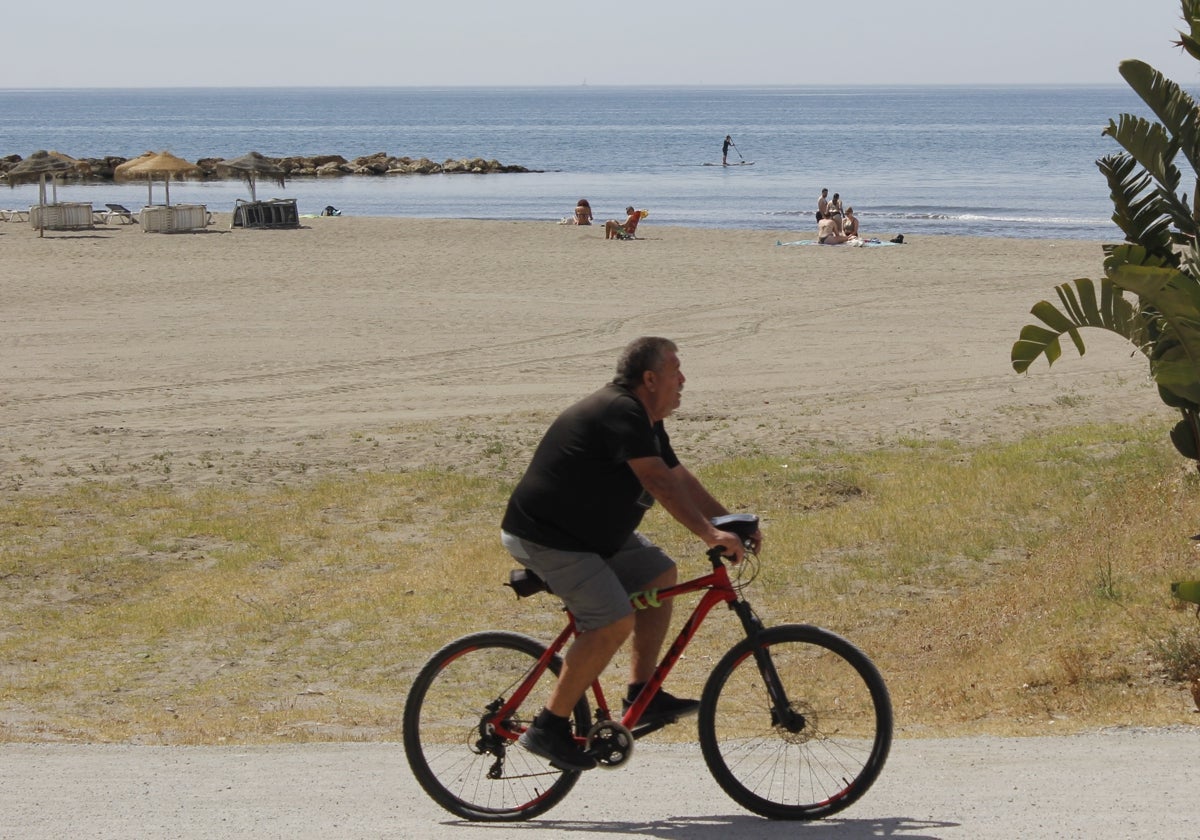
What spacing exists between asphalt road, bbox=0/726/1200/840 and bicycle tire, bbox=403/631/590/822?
0.09 metres

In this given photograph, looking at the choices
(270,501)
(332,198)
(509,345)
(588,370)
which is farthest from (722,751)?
(332,198)

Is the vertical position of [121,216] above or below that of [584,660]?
below

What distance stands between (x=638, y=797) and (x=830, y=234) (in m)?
27.7

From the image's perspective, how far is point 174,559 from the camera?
1032 centimetres

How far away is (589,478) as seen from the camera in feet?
15.2

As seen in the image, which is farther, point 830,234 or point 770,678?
point 830,234

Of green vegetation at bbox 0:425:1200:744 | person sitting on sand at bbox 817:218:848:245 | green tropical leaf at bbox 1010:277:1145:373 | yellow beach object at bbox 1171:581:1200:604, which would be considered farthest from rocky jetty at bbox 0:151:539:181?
yellow beach object at bbox 1171:581:1200:604

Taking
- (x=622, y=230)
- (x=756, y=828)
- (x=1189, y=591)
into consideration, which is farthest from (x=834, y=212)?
(x=756, y=828)

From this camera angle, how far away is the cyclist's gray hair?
15.4ft

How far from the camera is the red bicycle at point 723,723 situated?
15.8 ft

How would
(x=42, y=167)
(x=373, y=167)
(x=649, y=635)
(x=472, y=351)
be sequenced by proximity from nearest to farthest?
(x=649, y=635) < (x=472, y=351) < (x=42, y=167) < (x=373, y=167)

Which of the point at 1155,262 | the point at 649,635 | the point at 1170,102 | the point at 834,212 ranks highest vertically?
the point at 1170,102

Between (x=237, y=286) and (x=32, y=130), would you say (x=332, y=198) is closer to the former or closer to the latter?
(x=237, y=286)

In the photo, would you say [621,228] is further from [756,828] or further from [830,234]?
[756,828]
